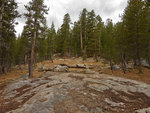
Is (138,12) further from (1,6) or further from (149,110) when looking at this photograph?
(1,6)

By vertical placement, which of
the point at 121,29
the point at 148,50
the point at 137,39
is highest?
the point at 121,29

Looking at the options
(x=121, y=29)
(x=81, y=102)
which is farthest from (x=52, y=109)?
(x=121, y=29)

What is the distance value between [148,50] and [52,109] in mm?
18247

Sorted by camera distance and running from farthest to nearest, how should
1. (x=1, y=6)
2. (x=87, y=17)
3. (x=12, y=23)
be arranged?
(x=87, y=17), (x=12, y=23), (x=1, y=6)

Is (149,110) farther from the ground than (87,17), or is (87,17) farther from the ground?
(87,17)

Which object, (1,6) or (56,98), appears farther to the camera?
(1,6)

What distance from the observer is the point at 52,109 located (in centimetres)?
371

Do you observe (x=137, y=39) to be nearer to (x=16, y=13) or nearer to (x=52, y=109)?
(x=52, y=109)

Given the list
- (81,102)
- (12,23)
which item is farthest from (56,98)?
(12,23)

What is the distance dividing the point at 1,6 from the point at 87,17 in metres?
25.2

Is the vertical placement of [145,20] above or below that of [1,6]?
below

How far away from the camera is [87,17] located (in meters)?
30.0

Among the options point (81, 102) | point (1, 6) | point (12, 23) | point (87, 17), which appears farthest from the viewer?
point (87, 17)

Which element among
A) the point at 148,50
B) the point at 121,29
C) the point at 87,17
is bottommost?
the point at 148,50
